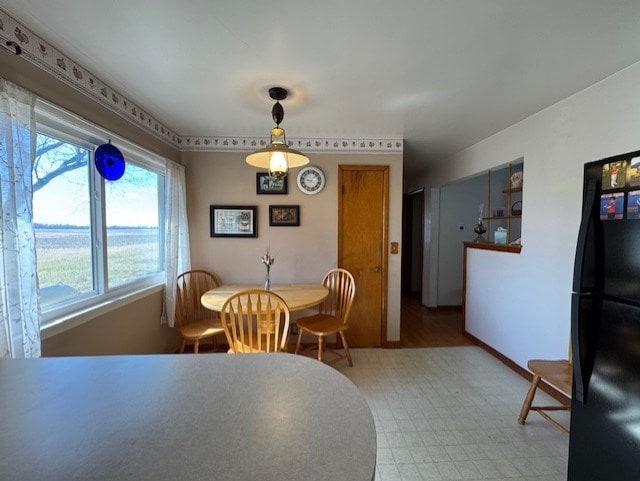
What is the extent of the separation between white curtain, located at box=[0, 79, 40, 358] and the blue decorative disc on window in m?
0.51

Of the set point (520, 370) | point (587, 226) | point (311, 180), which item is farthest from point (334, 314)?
point (587, 226)

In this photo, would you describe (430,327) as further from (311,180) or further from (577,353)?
(577,353)

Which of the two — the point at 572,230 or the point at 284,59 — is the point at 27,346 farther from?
the point at 572,230

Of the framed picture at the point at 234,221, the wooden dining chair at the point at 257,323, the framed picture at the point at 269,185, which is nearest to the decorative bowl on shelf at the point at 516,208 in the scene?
the framed picture at the point at 269,185

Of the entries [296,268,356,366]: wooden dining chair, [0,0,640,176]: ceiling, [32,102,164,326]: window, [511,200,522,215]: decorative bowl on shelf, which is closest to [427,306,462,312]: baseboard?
[511,200,522,215]: decorative bowl on shelf

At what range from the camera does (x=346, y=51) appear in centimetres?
146

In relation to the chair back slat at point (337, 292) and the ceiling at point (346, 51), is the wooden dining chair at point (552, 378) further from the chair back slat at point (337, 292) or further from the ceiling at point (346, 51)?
the ceiling at point (346, 51)

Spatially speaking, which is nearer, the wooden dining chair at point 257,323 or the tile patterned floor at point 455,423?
the tile patterned floor at point 455,423

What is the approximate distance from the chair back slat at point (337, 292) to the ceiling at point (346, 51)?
4.99 feet

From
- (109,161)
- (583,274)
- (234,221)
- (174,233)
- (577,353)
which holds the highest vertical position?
(109,161)

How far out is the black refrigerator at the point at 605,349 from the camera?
102 cm

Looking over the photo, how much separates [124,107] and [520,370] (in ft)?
12.8

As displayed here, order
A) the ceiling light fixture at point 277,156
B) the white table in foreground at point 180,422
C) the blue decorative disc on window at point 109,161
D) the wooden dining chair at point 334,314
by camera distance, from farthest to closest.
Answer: the wooden dining chair at point 334,314, the blue decorative disc on window at point 109,161, the ceiling light fixture at point 277,156, the white table in foreground at point 180,422

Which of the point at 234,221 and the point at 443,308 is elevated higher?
the point at 234,221
